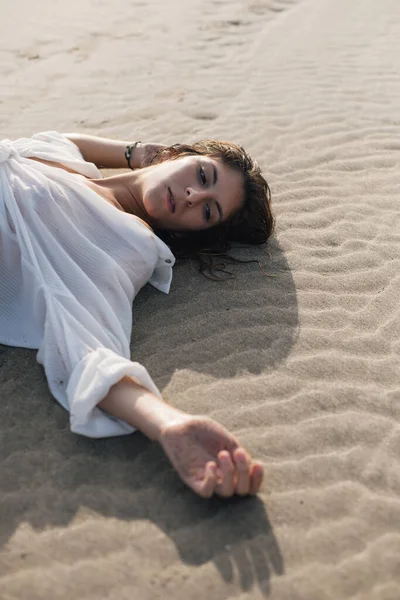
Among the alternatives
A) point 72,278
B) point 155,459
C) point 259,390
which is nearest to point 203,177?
point 72,278

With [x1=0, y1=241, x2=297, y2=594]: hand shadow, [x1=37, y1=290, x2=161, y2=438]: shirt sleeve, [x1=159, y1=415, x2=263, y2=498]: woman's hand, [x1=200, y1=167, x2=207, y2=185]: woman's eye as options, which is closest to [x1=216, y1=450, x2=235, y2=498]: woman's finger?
[x1=159, y1=415, x2=263, y2=498]: woman's hand

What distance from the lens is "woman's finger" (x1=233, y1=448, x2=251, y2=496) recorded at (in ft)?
8.37

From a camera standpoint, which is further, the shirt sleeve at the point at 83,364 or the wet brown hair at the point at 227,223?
the wet brown hair at the point at 227,223

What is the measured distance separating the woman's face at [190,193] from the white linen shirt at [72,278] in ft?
0.70

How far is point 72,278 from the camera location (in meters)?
3.26

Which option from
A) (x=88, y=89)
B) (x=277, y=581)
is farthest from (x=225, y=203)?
(x=88, y=89)

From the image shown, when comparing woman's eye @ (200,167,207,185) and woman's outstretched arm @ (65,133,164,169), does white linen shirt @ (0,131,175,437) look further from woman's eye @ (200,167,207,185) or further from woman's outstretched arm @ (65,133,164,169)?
woman's outstretched arm @ (65,133,164,169)

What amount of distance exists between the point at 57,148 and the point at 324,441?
2.39 meters

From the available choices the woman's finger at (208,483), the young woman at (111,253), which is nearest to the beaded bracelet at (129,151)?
the young woman at (111,253)

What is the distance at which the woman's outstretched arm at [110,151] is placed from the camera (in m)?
4.56

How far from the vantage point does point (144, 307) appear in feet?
12.6

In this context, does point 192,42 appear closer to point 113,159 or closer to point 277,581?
point 113,159

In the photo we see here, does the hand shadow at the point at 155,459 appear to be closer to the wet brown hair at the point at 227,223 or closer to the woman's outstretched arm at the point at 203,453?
the woman's outstretched arm at the point at 203,453

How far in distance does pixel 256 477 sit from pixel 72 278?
1.31 m
